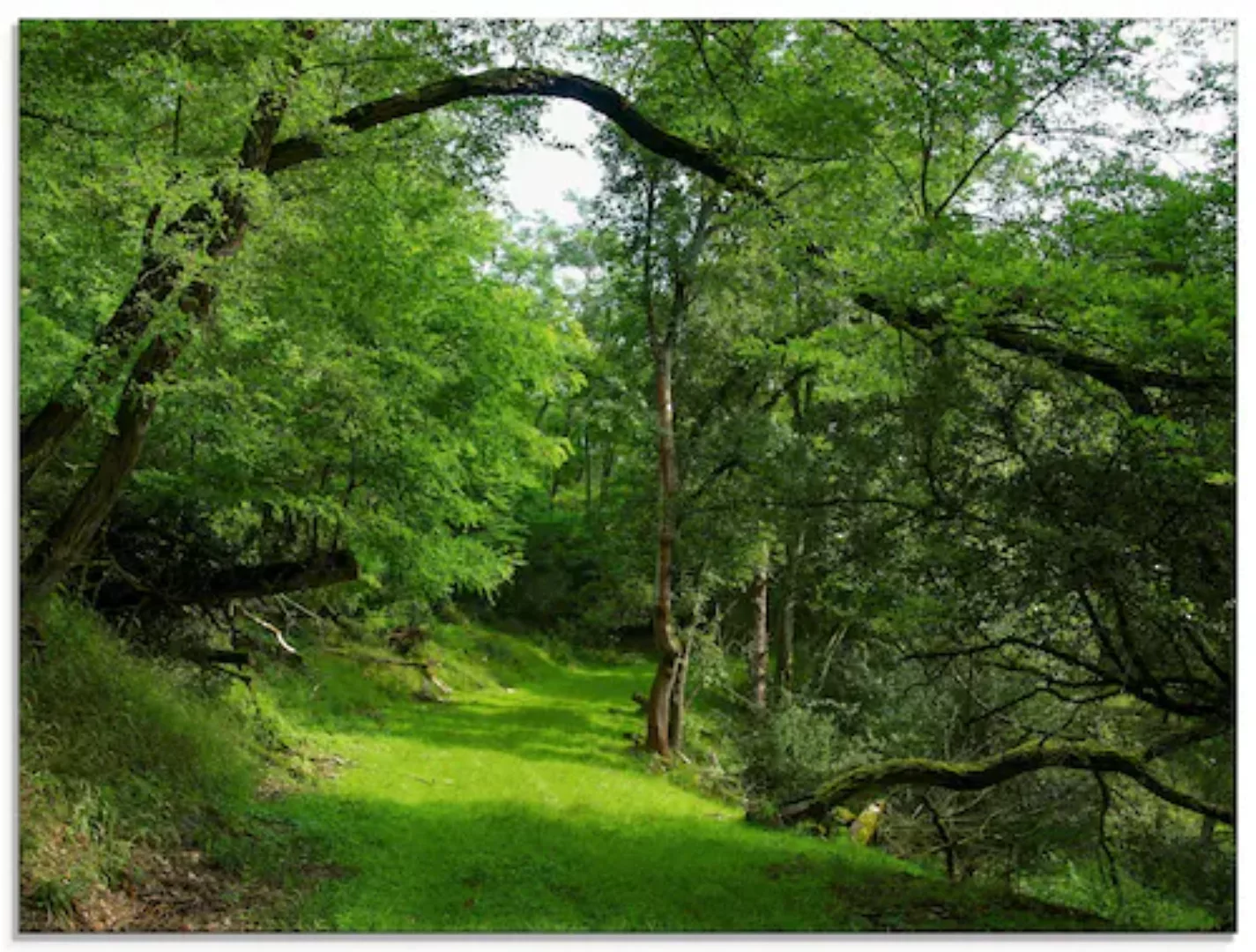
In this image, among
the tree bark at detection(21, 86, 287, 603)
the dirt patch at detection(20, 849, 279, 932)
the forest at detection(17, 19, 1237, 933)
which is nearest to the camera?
the dirt patch at detection(20, 849, 279, 932)

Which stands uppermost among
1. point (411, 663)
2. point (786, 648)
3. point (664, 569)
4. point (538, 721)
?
point (664, 569)

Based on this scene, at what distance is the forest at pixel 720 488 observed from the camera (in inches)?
146

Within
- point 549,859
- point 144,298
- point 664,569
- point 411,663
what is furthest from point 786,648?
point 144,298

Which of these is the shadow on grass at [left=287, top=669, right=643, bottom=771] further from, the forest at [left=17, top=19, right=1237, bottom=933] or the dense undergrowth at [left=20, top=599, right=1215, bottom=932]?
the forest at [left=17, top=19, right=1237, bottom=933]

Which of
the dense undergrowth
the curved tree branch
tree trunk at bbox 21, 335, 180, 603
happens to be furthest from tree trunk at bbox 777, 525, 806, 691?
tree trunk at bbox 21, 335, 180, 603

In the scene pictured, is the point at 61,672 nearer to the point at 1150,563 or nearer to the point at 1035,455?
the point at 1035,455

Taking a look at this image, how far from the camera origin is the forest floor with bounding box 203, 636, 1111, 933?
391 cm

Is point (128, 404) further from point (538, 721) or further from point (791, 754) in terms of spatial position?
point (538, 721)

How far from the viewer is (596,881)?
14.4 feet

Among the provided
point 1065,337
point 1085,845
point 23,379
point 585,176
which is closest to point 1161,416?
point 1065,337

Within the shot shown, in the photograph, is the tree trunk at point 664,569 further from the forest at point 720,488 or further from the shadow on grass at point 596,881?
the shadow on grass at point 596,881

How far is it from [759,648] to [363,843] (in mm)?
5431

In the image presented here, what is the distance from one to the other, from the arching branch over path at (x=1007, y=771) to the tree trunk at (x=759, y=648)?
4.15 m

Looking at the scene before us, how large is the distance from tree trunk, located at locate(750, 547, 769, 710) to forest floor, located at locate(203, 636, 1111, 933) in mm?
1923
